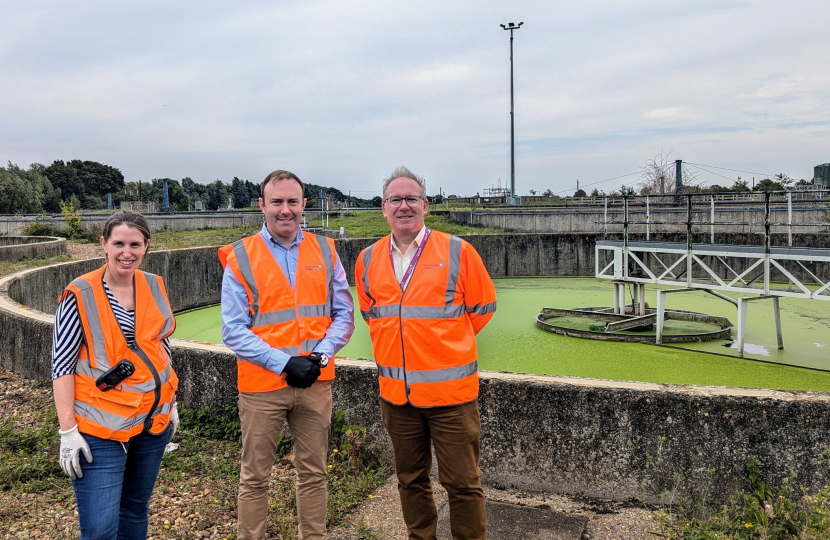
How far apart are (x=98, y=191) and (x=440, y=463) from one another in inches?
2820

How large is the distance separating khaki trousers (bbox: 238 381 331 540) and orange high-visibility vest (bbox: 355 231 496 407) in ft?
1.04

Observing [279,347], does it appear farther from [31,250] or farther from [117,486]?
[31,250]

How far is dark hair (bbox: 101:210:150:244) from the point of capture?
2.37 metres

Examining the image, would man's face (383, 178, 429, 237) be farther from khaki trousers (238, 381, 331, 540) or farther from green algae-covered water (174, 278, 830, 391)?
green algae-covered water (174, 278, 830, 391)

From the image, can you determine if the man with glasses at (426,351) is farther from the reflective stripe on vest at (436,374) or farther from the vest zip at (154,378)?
the vest zip at (154,378)

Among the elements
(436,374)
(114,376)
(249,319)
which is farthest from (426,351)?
(114,376)

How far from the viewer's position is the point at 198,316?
11.8 m

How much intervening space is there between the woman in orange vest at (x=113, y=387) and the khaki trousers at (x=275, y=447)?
0.36 metres

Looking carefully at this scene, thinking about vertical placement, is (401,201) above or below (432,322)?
above

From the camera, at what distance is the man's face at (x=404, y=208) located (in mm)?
2676

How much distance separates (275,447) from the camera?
272 cm

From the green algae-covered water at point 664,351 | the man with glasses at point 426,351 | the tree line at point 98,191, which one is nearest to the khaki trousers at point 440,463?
the man with glasses at point 426,351

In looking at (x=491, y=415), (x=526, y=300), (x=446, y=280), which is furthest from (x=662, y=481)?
(x=526, y=300)

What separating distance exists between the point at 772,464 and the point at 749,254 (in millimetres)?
5592
